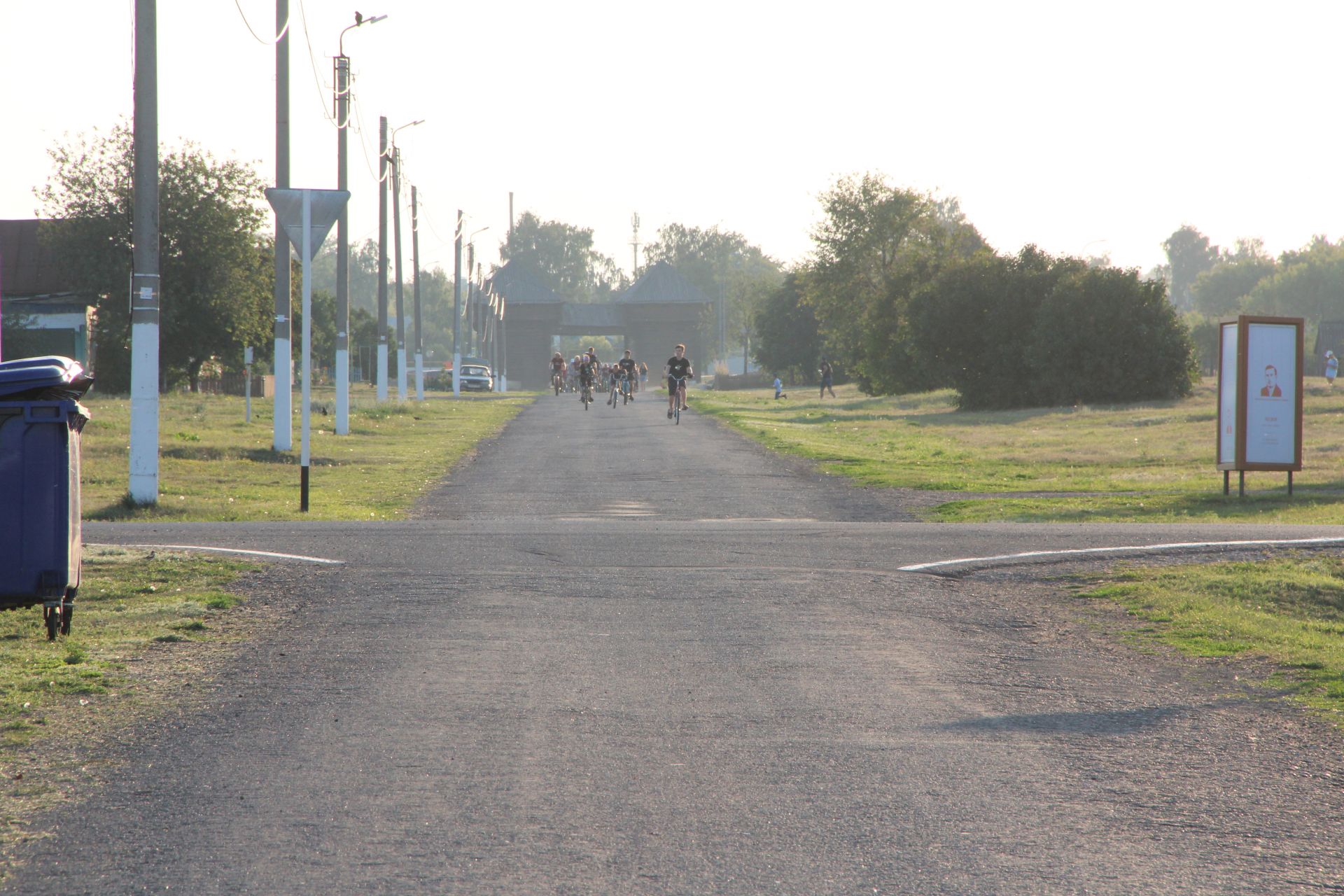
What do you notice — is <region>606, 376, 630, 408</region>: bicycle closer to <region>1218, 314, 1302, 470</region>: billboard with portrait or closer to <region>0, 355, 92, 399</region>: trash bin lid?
<region>1218, 314, 1302, 470</region>: billboard with portrait

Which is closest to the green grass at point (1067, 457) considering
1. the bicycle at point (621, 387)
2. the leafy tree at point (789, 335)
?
the bicycle at point (621, 387)

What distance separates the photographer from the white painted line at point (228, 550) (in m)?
11.4

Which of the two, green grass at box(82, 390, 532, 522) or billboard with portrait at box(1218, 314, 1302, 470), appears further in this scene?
billboard with portrait at box(1218, 314, 1302, 470)

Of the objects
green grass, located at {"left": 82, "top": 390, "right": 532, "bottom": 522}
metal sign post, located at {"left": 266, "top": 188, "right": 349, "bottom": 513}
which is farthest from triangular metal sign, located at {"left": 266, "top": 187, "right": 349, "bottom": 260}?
green grass, located at {"left": 82, "top": 390, "right": 532, "bottom": 522}

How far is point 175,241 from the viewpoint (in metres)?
51.8

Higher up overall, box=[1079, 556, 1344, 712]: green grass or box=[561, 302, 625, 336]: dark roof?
box=[561, 302, 625, 336]: dark roof

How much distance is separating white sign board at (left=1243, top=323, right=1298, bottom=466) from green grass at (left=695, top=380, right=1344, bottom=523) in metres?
→ 0.76

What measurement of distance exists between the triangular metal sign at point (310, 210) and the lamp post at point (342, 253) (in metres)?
15.6

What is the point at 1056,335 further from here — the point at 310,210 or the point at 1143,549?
the point at 1143,549

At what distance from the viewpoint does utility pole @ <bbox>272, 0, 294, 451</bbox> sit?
2483cm

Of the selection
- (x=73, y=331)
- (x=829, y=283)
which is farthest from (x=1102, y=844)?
(x=829, y=283)

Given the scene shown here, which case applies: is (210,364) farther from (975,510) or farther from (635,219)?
(635,219)

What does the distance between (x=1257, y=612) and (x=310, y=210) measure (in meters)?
10.8

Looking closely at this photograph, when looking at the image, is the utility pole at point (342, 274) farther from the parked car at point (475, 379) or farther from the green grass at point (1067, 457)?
the parked car at point (475, 379)
